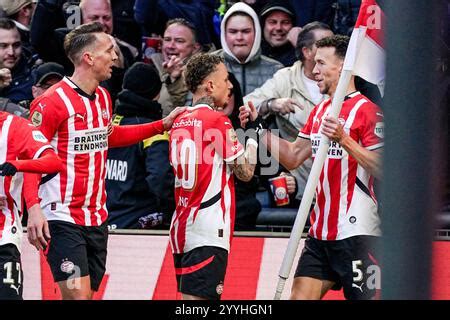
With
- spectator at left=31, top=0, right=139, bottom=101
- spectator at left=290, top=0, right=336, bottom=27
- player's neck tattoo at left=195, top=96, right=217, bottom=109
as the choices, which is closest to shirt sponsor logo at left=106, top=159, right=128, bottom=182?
spectator at left=31, top=0, right=139, bottom=101

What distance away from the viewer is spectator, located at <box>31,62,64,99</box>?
833cm

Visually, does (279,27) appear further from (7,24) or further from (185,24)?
(7,24)

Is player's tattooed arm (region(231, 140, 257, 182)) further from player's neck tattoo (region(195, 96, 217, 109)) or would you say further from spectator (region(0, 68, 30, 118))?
spectator (region(0, 68, 30, 118))

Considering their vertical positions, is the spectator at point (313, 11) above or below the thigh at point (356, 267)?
above

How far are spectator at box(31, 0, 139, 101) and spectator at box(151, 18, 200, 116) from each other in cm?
47

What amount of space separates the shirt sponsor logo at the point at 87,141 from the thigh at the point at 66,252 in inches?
19.6

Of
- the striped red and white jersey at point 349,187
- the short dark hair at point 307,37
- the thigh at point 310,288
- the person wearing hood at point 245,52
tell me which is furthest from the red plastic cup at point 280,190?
the thigh at point 310,288

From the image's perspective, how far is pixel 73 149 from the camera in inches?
259

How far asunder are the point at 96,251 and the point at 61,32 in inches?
117

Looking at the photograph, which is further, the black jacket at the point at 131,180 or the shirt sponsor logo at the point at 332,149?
the black jacket at the point at 131,180

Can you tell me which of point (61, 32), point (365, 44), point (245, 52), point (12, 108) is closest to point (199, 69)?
point (365, 44)

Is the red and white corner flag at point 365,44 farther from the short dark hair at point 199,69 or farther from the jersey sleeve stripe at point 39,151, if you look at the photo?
the jersey sleeve stripe at point 39,151

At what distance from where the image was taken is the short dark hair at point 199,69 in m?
6.55
